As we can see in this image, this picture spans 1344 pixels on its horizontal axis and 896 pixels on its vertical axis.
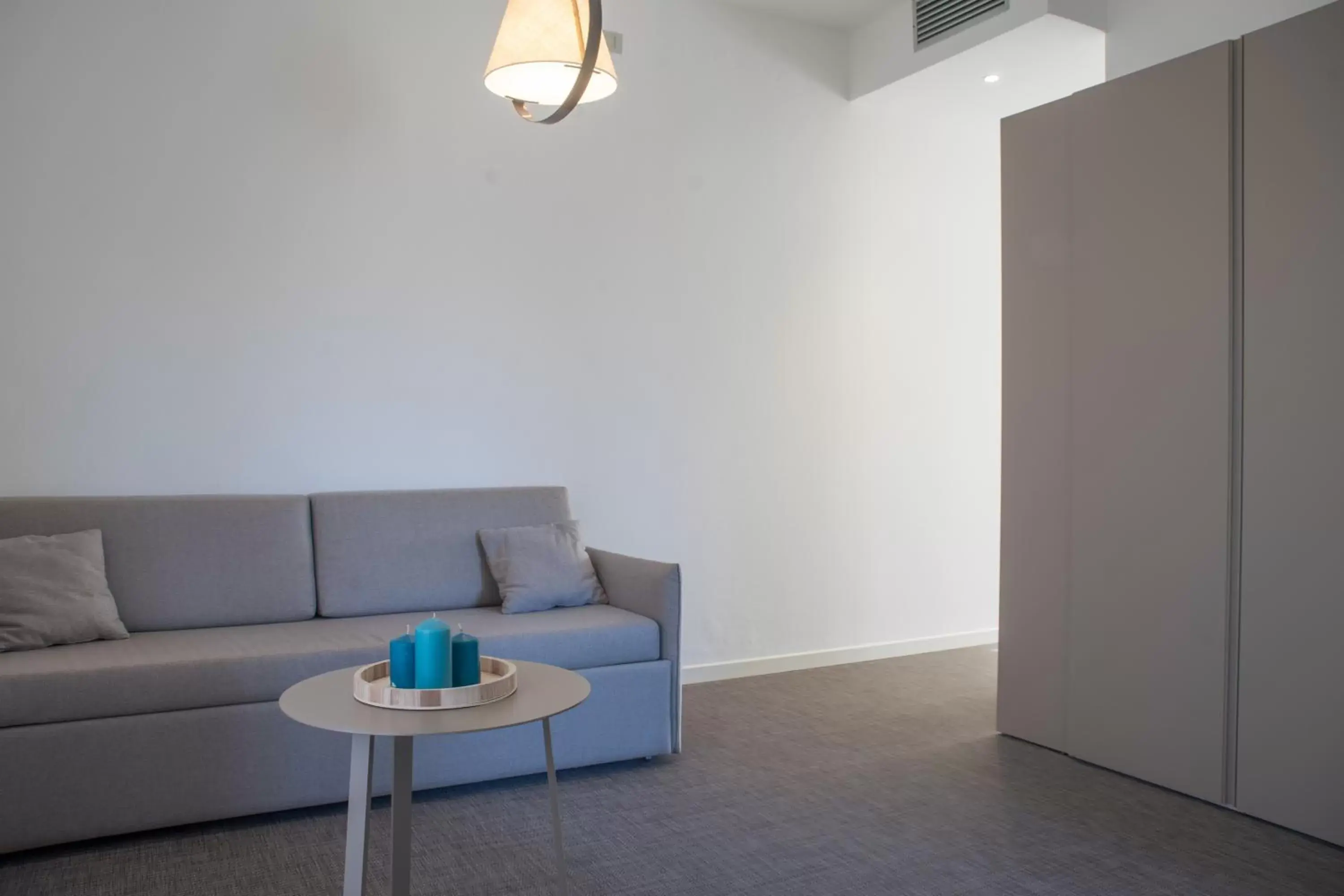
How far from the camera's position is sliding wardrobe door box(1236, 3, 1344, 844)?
2.90 m

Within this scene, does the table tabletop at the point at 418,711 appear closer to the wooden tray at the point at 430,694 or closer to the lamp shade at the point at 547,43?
the wooden tray at the point at 430,694

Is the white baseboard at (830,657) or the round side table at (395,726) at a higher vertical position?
the round side table at (395,726)

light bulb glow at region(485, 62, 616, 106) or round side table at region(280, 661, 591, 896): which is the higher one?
light bulb glow at region(485, 62, 616, 106)

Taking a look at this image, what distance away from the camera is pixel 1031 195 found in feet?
12.5

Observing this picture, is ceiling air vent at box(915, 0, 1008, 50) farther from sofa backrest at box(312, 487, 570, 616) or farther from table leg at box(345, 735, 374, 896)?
table leg at box(345, 735, 374, 896)

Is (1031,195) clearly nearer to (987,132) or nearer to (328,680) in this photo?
(987,132)

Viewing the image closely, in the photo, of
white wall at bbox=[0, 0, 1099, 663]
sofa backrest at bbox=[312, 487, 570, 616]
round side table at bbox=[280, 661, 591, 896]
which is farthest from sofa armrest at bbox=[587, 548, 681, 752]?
round side table at bbox=[280, 661, 591, 896]

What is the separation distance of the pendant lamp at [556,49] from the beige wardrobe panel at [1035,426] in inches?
72.4

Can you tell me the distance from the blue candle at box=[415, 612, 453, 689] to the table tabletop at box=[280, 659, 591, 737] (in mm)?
80

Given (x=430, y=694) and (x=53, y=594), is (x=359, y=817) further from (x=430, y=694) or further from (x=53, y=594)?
(x=53, y=594)

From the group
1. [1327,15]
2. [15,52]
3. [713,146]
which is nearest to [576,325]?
[713,146]

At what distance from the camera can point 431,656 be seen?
2225 millimetres

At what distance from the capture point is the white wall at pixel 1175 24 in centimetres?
388

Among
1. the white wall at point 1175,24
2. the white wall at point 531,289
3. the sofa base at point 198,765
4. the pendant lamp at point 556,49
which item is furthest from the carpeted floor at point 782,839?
the white wall at point 1175,24
